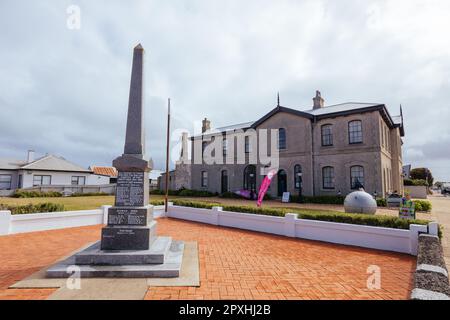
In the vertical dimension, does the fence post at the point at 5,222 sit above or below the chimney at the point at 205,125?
below

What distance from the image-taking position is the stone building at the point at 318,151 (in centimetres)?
1925

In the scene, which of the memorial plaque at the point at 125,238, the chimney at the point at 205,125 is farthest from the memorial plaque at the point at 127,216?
the chimney at the point at 205,125

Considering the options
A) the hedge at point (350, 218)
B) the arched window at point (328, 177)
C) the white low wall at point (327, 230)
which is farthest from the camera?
the arched window at point (328, 177)

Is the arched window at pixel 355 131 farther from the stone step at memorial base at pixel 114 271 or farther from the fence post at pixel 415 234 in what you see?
the stone step at memorial base at pixel 114 271

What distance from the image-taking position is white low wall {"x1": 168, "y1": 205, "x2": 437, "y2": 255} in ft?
23.9

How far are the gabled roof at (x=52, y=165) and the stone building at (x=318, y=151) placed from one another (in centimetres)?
1952

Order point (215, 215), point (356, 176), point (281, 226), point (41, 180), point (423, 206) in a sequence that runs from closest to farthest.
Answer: point (281, 226) → point (215, 215) → point (423, 206) → point (356, 176) → point (41, 180)

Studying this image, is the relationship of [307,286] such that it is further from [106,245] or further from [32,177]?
[32,177]

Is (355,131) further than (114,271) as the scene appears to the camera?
Yes

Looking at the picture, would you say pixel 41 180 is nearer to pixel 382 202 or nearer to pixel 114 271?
pixel 114 271

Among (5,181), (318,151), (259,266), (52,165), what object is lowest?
(259,266)

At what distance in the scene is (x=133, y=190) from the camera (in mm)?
6188

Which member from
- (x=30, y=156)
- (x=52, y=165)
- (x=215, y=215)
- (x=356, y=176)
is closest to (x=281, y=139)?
(x=356, y=176)

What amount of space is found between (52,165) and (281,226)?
109ft
